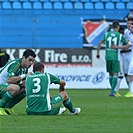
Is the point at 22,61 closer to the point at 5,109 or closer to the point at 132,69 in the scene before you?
the point at 5,109

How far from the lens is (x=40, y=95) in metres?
9.03

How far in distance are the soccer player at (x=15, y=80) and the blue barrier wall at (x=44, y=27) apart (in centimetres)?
1229

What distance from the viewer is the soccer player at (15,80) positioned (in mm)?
9500

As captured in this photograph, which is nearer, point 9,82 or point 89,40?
point 9,82

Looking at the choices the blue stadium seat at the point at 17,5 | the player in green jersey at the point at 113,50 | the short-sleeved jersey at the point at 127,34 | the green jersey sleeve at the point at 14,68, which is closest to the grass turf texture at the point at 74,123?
the green jersey sleeve at the point at 14,68

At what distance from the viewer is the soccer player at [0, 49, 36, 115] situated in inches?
374

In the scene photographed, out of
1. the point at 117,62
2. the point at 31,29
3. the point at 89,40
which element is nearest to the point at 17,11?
the point at 31,29

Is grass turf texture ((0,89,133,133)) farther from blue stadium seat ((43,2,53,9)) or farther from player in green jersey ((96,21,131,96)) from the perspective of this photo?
blue stadium seat ((43,2,53,9))

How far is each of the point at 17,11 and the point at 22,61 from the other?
12995 millimetres

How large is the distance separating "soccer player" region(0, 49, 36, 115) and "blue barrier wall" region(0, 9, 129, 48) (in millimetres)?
12291

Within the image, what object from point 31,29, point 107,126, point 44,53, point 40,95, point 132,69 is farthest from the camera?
point 31,29

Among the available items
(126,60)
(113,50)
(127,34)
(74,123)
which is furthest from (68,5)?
(74,123)

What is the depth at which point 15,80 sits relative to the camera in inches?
375

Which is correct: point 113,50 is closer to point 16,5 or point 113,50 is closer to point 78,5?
point 78,5
